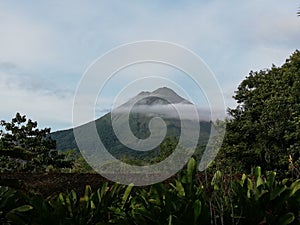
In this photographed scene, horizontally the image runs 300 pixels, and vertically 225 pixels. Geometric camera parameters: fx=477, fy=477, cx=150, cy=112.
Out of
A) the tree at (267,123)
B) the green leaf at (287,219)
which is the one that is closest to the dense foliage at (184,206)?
the green leaf at (287,219)

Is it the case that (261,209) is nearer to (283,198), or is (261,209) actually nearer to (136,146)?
Result: (283,198)

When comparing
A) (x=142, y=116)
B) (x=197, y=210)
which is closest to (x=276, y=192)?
(x=197, y=210)

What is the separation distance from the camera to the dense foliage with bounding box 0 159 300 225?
388 cm

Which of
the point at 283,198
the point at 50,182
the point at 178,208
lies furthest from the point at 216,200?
the point at 50,182

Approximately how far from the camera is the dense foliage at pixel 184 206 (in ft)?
12.7

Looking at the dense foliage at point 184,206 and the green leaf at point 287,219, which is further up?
the dense foliage at point 184,206

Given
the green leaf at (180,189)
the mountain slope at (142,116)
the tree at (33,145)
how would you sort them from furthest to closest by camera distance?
the tree at (33,145)
the mountain slope at (142,116)
the green leaf at (180,189)

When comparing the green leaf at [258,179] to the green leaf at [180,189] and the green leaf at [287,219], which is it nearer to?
the green leaf at [287,219]

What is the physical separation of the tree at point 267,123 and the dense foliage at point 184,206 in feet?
44.5

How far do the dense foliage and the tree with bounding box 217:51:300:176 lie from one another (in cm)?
1358

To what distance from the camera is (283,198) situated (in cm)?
416

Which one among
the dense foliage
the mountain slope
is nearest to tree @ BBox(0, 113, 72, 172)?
the mountain slope

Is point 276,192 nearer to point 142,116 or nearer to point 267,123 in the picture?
point 142,116

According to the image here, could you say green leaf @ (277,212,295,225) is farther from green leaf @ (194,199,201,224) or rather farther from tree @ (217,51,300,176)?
tree @ (217,51,300,176)
